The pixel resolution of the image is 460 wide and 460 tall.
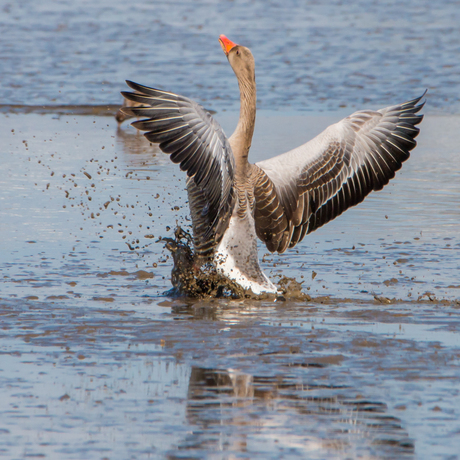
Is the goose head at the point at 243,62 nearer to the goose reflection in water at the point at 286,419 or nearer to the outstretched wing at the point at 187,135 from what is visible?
the outstretched wing at the point at 187,135

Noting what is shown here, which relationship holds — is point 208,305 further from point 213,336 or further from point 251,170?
point 251,170

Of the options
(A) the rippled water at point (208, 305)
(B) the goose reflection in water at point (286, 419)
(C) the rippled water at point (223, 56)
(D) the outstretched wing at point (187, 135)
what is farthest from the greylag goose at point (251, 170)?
(C) the rippled water at point (223, 56)

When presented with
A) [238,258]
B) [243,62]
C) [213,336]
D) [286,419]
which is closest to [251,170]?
[238,258]

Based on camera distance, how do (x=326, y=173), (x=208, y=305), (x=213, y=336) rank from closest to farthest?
(x=213, y=336), (x=208, y=305), (x=326, y=173)

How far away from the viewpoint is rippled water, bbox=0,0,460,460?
4.33 meters

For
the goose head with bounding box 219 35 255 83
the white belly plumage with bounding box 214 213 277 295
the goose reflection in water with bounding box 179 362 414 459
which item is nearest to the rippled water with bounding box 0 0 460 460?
the goose reflection in water with bounding box 179 362 414 459

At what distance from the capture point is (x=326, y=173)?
7.66 metres

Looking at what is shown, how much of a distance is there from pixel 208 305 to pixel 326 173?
5.33 ft

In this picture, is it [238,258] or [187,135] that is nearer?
[187,135]

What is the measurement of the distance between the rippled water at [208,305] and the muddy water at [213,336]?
0.6 inches

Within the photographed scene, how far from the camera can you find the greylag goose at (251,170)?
20.6ft

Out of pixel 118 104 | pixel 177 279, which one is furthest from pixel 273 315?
pixel 118 104

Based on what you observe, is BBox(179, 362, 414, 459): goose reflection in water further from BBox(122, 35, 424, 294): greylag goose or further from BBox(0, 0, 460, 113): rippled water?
BBox(0, 0, 460, 113): rippled water

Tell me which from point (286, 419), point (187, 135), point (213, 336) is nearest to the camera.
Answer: point (286, 419)
